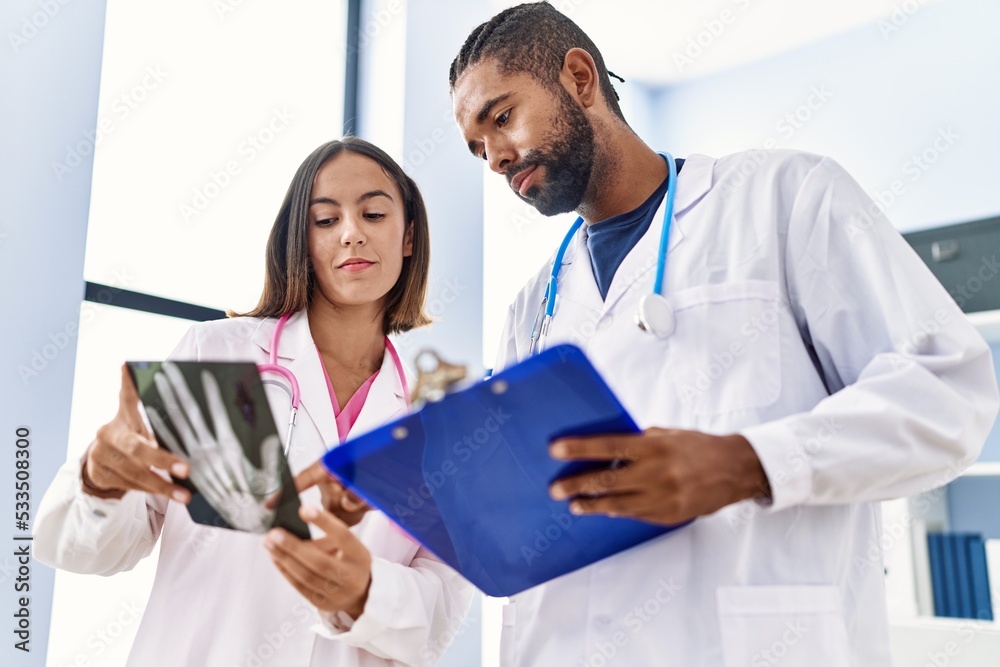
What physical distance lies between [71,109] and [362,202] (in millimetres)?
836

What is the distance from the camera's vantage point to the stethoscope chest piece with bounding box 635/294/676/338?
1.09m

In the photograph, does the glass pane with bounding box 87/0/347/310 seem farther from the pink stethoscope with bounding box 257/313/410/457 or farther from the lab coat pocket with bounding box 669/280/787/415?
the lab coat pocket with bounding box 669/280/787/415

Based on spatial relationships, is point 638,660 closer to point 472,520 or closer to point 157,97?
point 472,520

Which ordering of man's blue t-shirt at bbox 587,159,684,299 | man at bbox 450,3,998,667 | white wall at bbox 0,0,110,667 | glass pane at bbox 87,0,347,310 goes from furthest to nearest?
glass pane at bbox 87,0,347,310
white wall at bbox 0,0,110,667
man's blue t-shirt at bbox 587,159,684,299
man at bbox 450,3,998,667

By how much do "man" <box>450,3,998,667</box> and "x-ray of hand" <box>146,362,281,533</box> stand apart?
13.2 inches

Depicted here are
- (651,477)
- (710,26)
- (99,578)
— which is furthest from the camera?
(710,26)

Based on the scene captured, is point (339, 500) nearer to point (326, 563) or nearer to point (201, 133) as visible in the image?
point (326, 563)

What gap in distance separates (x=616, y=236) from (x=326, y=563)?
0.67 metres

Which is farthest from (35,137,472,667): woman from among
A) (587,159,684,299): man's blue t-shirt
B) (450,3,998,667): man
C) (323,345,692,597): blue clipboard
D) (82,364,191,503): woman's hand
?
(587,159,684,299): man's blue t-shirt

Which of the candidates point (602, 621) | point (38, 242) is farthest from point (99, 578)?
point (602, 621)

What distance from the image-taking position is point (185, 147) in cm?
238

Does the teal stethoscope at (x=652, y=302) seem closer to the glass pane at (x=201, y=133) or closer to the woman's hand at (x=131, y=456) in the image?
the woman's hand at (x=131, y=456)

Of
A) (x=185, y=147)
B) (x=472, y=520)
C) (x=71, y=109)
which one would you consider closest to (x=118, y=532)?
(x=472, y=520)

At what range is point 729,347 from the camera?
1069 millimetres
